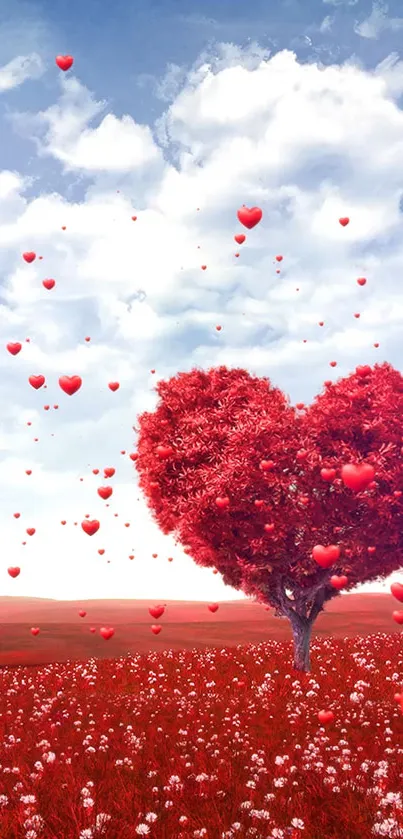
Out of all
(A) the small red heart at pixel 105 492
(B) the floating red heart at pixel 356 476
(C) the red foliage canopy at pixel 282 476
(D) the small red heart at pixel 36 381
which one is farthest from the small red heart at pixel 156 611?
(B) the floating red heart at pixel 356 476

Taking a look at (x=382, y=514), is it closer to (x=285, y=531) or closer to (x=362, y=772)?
(x=285, y=531)

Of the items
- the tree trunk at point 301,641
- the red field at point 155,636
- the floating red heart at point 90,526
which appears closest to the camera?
the floating red heart at point 90,526

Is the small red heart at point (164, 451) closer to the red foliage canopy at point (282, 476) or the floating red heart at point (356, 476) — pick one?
the red foliage canopy at point (282, 476)

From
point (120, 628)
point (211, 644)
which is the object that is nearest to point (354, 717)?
point (211, 644)

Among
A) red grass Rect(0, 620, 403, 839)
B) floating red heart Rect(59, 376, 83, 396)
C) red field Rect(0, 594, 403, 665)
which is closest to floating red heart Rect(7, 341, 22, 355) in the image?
floating red heart Rect(59, 376, 83, 396)

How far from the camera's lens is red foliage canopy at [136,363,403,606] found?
21406 mm

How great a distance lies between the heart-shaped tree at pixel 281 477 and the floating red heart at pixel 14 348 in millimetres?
5030

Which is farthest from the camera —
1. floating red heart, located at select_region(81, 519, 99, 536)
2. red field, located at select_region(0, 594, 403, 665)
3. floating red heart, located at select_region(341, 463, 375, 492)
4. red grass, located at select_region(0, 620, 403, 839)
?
red field, located at select_region(0, 594, 403, 665)

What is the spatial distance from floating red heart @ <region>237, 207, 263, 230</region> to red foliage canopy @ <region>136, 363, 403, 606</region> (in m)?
6.99

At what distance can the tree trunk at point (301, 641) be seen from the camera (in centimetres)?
2411

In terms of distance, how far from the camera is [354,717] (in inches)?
640

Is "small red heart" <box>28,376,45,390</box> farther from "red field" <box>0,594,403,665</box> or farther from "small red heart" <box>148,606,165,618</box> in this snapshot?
"red field" <box>0,594,403,665</box>

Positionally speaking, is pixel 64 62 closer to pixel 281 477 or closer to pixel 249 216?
pixel 249 216

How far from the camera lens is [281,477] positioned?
70.1ft
